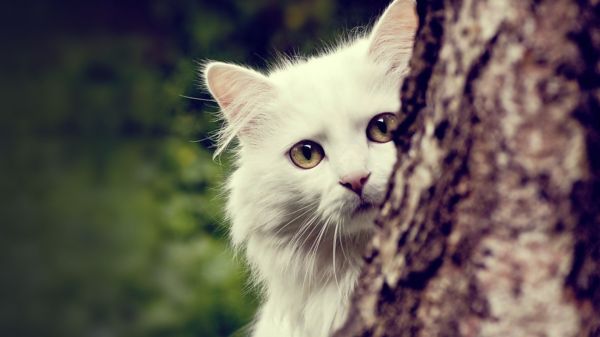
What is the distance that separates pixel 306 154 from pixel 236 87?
295 millimetres

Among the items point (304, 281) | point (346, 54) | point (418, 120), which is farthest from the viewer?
point (346, 54)

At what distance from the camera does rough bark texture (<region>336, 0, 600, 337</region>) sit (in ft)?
2.53

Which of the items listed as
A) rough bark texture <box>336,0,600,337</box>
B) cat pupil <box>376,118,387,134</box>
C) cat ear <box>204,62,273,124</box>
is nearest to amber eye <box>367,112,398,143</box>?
cat pupil <box>376,118,387,134</box>

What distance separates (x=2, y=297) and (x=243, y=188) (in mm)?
2809

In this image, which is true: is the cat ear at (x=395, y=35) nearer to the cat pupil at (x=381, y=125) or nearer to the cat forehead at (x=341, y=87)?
the cat forehead at (x=341, y=87)

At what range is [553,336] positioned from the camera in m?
0.80

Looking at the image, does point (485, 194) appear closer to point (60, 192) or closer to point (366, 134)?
point (366, 134)

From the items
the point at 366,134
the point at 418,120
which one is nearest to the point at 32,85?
the point at 366,134

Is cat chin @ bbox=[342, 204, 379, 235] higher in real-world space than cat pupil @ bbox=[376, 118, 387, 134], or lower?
lower

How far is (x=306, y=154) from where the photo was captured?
1.64m

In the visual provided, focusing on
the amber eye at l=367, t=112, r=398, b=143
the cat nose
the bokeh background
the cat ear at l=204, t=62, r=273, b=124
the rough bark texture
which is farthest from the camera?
the bokeh background

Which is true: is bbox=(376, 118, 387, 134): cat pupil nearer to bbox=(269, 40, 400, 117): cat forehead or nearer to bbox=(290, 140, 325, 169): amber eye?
bbox=(269, 40, 400, 117): cat forehead

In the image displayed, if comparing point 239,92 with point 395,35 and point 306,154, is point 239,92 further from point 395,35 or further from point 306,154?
point 395,35

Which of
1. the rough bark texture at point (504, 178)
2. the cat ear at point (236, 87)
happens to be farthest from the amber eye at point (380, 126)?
the rough bark texture at point (504, 178)
